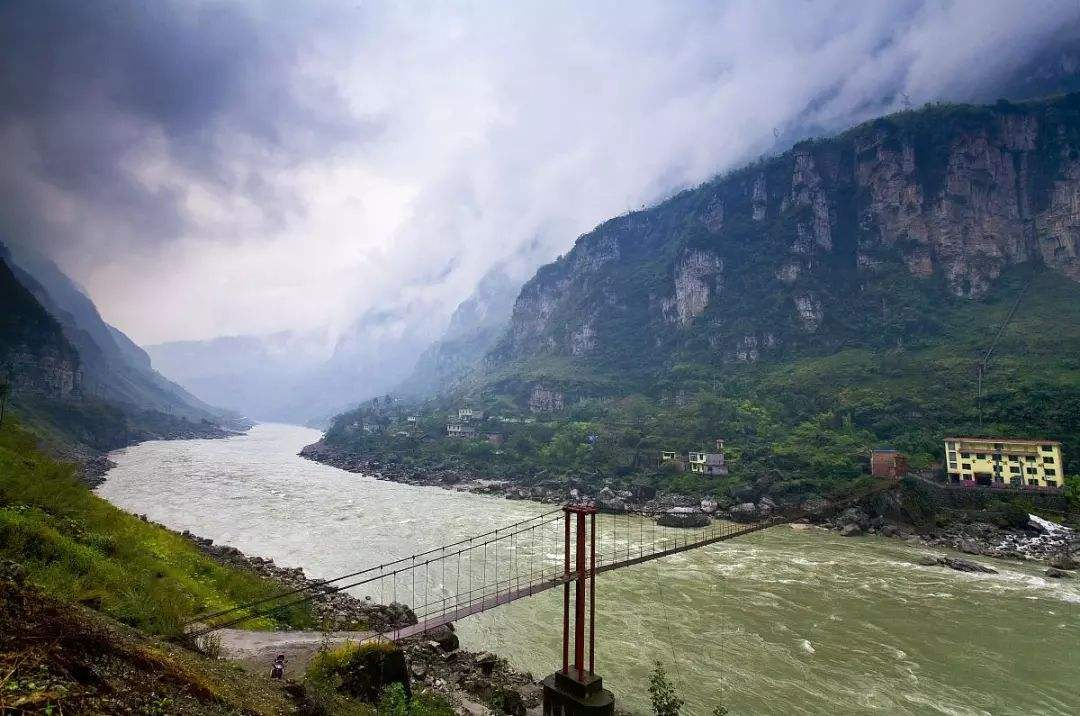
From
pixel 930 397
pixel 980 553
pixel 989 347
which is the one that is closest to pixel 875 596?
pixel 980 553

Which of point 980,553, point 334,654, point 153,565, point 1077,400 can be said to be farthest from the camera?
point 1077,400

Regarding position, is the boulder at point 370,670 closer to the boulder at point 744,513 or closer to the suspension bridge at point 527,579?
the suspension bridge at point 527,579

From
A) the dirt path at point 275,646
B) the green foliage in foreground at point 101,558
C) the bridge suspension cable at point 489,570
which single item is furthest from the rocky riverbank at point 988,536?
the green foliage in foreground at point 101,558

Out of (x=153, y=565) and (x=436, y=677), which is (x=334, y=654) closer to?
(x=436, y=677)

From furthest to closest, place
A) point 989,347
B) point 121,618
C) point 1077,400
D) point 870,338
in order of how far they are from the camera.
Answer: point 870,338
point 989,347
point 1077,400
point 121,618

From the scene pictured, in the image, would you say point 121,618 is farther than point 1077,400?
No

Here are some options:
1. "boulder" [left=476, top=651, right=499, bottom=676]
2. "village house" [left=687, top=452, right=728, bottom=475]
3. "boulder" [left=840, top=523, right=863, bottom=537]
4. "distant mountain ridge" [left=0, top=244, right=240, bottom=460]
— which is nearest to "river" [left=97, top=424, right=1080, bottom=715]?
"boulder" [left=840, top=523, right=863, bottom=537]

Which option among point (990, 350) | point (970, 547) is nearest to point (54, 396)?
point (970, 547)

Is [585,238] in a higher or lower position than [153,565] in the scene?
higher
